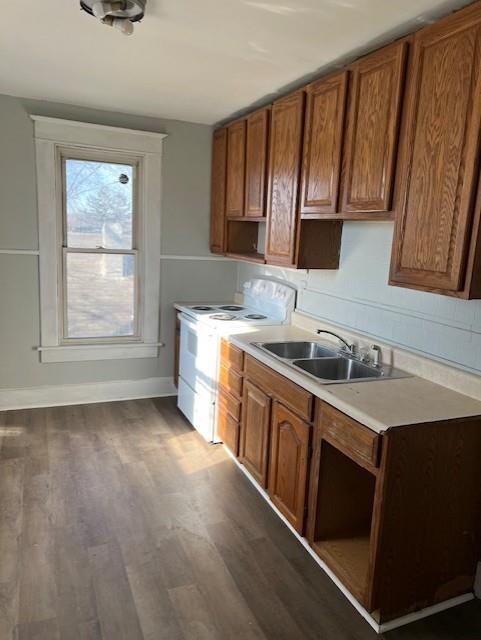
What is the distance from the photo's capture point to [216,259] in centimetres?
439

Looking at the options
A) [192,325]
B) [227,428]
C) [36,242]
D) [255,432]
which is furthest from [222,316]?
[36,242]

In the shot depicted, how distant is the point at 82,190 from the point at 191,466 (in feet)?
7.67

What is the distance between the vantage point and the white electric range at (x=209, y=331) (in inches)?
133

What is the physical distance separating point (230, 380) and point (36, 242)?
1.95 m

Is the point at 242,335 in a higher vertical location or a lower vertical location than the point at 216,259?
lower

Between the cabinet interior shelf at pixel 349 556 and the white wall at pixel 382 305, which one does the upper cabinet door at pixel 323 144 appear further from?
the cabinet interior shelf at pixel 349 556

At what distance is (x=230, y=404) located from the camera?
314 centimetres

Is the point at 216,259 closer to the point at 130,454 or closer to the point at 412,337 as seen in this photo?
the point at 130,454

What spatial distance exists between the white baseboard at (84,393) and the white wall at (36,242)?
0.05 m

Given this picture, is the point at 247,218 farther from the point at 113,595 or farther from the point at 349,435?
the point at 113,595

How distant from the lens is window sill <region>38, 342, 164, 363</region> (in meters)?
3.96

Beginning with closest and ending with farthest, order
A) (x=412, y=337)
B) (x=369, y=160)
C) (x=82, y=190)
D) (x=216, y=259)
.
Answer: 1. (x=369, y=160)
2. (x=412, y=337)
3. (x=82, y=190)
4. (x=216, y=259)

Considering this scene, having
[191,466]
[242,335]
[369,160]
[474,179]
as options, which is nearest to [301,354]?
[242,335]

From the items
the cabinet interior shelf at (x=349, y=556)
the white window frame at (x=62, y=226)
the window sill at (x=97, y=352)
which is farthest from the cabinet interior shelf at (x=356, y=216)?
the window sill at (x=97, y=352)
